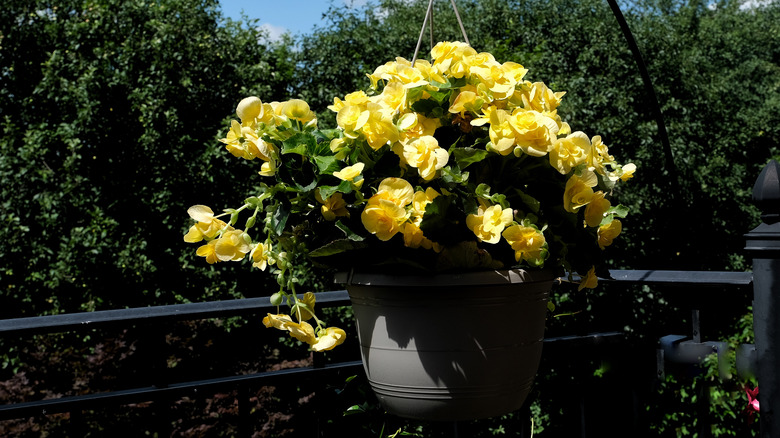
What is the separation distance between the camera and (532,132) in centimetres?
101

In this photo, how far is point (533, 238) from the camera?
1.01 metres

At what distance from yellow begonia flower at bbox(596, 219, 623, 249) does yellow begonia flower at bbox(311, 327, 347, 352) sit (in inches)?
18.5

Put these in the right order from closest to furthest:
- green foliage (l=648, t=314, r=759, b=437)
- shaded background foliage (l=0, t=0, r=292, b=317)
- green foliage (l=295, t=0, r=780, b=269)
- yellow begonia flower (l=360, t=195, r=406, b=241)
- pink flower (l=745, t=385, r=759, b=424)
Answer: yellow begonia flower (l=360, t=195, r=406, b=241)
pink flower (l=745, t=385, r=759, b=424)
green foliage (l=648, t=314, r=759, b=437)
shaded background foliage (l=0, t=0, r=292, b=317)
green foliage (l=295, t=0, r=780, b=269)

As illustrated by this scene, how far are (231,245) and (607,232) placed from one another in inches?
25.0

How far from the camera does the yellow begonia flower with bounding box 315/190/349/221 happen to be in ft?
3.48

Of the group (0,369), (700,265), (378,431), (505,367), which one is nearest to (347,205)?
(505,367)

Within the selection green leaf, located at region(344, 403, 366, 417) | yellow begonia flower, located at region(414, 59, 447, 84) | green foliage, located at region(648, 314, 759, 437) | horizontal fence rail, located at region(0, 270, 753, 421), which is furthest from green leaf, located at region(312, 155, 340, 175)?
green foliage, located at region(648, 314, 759, 437)

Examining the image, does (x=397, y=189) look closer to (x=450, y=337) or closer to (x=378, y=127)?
(x=378, y=127)

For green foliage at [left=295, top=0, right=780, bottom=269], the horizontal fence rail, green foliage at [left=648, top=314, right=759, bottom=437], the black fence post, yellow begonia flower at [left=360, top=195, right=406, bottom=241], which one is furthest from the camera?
green foliage at [left=295, top=0, right=780, bottom=269]

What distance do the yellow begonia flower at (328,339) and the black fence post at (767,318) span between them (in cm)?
90

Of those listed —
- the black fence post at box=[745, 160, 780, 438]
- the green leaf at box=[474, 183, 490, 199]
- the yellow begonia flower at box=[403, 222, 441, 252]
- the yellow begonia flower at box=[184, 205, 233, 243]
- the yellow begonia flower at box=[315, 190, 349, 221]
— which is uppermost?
the green leaf at box=[474, 183, 490, 199]

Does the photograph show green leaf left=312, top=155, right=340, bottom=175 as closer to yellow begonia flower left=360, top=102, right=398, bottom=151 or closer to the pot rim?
yellow begonia flower left=360, top=102, right=398, bottom=151

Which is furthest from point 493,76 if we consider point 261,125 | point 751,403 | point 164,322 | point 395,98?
point 751,403

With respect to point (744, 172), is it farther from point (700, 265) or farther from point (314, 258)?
point (314, 258)
